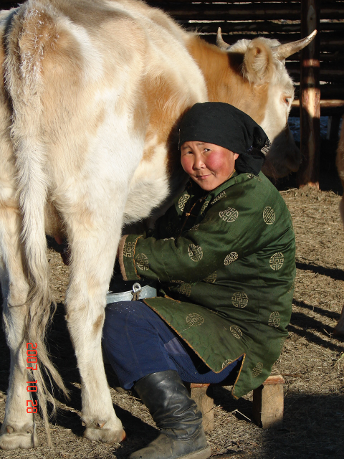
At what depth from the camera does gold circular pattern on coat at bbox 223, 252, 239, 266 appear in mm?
2188

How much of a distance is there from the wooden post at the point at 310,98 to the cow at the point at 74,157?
5.17 metres

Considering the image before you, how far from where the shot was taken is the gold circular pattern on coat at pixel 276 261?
230cm

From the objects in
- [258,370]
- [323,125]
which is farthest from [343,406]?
[323,125]

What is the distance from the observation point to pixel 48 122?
79.4 inches

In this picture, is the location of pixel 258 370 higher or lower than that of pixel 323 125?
lower

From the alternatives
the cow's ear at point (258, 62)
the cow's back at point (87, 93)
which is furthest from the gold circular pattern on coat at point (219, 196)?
the cow's ear at point (258, 62)

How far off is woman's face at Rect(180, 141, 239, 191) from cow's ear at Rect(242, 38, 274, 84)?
3.50ft

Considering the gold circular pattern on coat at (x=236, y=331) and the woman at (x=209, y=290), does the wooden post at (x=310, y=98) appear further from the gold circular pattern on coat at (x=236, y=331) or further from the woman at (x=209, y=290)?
the gold circular pattern on coat at (x=236, y=331)

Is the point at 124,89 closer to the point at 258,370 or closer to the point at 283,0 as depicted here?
the point at 258,370

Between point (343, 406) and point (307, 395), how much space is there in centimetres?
20

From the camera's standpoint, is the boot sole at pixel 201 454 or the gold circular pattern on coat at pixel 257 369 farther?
the gold circular pattern on coat at pixel 257 369

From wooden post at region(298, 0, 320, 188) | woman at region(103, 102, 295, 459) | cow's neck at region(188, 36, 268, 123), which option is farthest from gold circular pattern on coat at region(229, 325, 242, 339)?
wooden post at region(298, 0, 320, 188)

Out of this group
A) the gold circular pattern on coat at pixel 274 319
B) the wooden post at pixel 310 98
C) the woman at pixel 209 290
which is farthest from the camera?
the wooden post at pixel 310 98

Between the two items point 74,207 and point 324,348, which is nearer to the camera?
point 74,207
